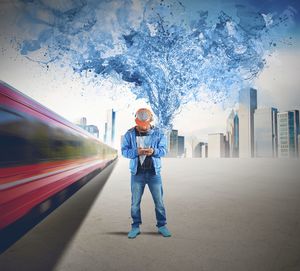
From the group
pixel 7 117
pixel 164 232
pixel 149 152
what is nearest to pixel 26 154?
pixel 7 117

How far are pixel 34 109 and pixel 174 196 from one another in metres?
4.65

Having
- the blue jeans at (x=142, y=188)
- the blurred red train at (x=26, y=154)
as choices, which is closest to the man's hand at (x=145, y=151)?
the blue jeans at (x=142, y=188)

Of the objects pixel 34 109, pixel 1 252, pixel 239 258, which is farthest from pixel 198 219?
pixel 34 109

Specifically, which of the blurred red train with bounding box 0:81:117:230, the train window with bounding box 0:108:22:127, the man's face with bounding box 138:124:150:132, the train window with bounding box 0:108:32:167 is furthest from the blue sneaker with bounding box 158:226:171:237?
the train window with bounding box 0:108:22:127

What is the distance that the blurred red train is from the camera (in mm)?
4000

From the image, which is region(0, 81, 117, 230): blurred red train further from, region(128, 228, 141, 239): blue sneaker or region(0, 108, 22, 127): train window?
region(128, 228, 141, 239): blue sneaker

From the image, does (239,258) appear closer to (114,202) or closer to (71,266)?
(71,266)

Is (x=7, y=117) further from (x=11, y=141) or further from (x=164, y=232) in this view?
(x=164, y=232)

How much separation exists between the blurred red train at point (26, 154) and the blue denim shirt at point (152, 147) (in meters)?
1.58

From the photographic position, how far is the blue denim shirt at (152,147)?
439 cm

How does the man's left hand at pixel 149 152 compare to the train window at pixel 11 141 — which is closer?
the train window at pixel 11 141

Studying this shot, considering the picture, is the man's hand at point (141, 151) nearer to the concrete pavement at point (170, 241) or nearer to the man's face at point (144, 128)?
the man's face at point (144, 128)

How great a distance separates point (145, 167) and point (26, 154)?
2.00 meters

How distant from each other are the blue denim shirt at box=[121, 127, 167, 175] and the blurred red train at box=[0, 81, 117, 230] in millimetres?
1577
